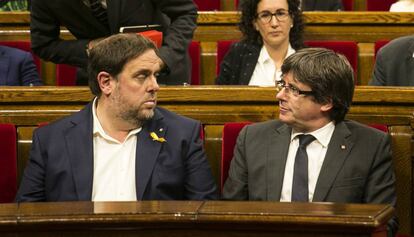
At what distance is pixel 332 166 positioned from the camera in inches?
54.4

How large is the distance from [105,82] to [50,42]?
451mm

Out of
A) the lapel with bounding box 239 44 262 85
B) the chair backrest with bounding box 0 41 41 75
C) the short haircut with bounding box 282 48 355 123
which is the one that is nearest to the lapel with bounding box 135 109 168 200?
the short haircut with bounding box 282 48 355 123

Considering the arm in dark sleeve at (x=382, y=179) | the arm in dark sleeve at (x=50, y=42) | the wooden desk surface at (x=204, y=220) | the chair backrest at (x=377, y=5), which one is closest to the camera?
the wooden desk surface at (x=204, y=220)

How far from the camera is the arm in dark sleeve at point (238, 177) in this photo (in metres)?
1.42

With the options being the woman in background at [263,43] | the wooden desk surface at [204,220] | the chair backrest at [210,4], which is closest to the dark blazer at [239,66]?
the woman in background at [263,43]

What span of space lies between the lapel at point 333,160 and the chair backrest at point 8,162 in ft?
1.64

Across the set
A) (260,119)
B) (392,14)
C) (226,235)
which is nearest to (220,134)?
(260,119)

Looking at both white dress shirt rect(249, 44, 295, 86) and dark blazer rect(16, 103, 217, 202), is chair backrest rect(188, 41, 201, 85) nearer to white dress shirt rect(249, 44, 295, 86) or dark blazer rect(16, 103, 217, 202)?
white dress shirt rect(249, 44, 295, 86)

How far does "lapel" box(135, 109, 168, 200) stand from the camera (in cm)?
142

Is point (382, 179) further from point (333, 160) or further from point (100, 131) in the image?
point (100, 131)

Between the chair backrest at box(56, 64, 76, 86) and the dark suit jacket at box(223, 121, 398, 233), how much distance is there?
90cm

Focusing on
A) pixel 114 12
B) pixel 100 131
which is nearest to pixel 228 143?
pixel 100 131

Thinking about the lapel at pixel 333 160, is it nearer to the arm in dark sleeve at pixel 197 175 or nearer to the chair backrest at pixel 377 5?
the arm in dark sleeve at pixel 197 175

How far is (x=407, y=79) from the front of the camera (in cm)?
176
